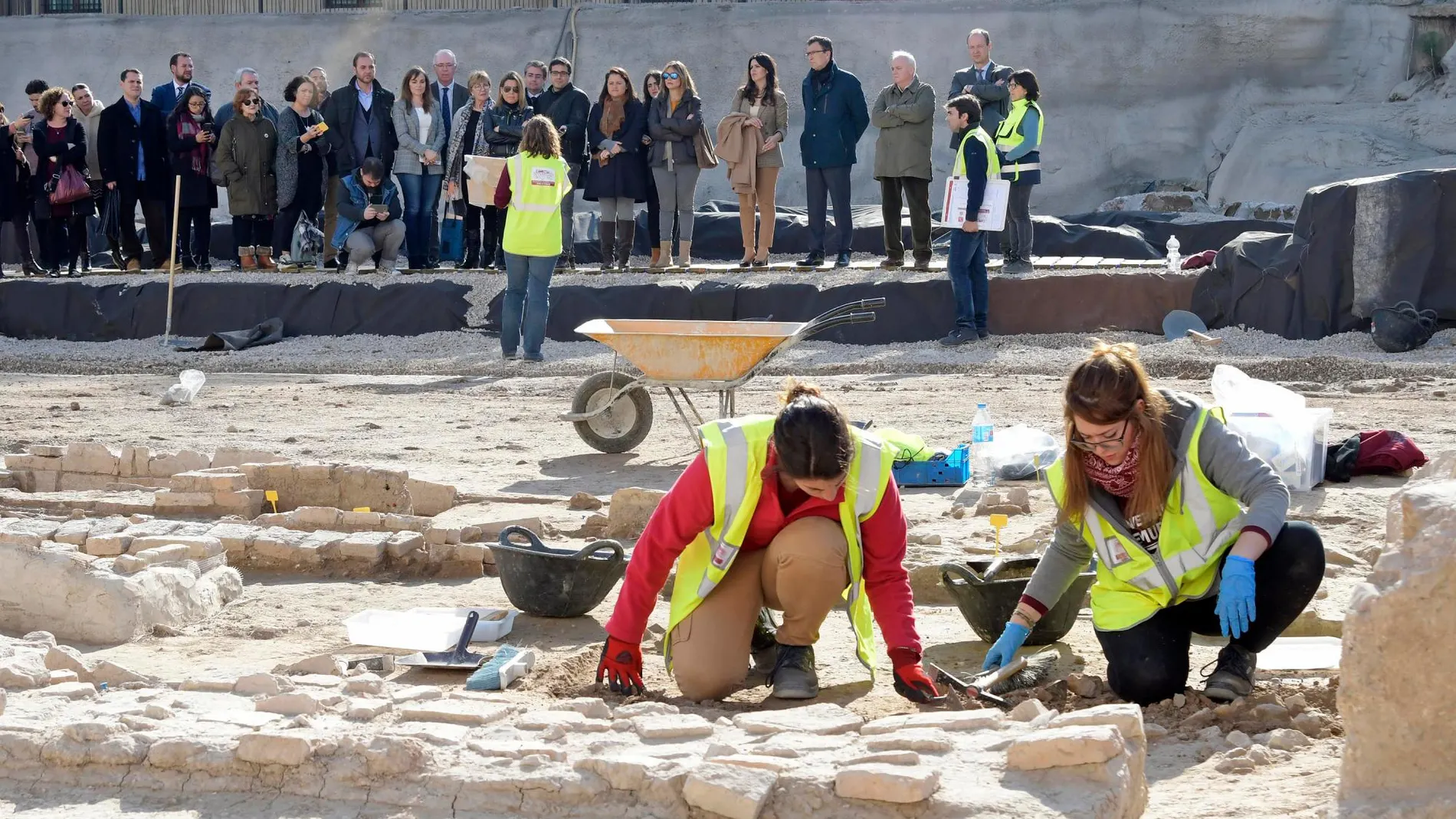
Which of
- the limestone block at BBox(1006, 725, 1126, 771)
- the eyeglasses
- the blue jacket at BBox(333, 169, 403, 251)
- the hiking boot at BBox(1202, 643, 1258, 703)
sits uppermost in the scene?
the blue jacket at BBox(333, 169, 403, 251)

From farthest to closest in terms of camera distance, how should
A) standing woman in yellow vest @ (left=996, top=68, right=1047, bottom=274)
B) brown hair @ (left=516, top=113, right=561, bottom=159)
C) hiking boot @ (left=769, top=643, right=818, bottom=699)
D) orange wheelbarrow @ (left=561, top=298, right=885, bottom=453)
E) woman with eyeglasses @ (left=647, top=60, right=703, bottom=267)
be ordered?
1. woman with eyeglasses @ (left=647, top=60, right=703, bottom=267)
2. standing woman in yellow vest @ (left=996, top=68, right=1047, bottom=274)
3. brown hair @ (left=516, top=113, right=561, bottom=159)
4. orange wheelbarrow @ (left=561, top=298, right=885, bottom=453)
5. hiking boot @ (left=769, top=643, right=818, bottom=699)

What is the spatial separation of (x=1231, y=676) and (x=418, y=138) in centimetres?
1006

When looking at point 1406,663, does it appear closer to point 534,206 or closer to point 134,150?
point 534,206

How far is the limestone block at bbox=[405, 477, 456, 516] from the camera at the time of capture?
6.81 meters

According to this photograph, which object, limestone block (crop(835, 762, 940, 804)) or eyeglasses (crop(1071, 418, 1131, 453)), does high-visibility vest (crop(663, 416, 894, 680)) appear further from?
limestone block (crop(835, 762, 940, 804))

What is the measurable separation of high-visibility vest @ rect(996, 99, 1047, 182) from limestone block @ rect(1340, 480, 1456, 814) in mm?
8443

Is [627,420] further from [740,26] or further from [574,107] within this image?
[740,26]

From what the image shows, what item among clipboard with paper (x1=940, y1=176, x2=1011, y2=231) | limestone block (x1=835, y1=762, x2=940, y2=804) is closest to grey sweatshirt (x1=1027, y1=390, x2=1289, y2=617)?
limestone block (x1=835, y1=762, x2=940, y2=804)

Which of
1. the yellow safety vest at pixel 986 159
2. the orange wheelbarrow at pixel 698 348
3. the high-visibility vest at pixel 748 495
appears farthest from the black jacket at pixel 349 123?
the high-visibility vest at pixel 748 495

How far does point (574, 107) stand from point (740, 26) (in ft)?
30.6

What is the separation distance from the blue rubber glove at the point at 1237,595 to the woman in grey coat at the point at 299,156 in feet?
34.5

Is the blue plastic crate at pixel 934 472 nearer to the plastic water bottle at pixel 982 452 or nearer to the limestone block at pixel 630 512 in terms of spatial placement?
the plastic water bottle at pixel 982 452

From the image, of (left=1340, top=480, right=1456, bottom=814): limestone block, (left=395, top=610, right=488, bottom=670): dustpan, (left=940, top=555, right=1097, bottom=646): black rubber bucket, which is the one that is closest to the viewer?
(left=1340, top=480, right=1456, bottom=814): limestone block

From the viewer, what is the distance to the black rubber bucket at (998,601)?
4559 millimetres
